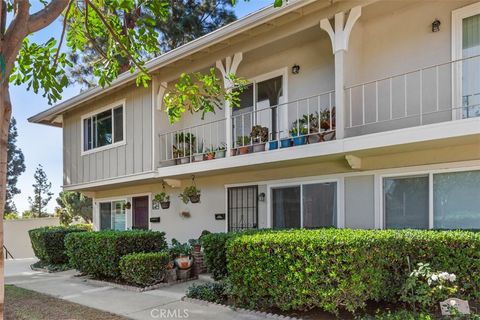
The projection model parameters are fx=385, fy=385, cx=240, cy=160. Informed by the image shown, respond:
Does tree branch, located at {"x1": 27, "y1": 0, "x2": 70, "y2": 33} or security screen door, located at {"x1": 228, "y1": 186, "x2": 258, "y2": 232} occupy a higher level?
tree branch, located at {"x1": 27, "y1": 0, "x2": 70, "y2": 33}

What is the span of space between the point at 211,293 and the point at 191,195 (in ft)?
12.7

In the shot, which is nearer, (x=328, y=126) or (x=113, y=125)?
(x=328, y=126)

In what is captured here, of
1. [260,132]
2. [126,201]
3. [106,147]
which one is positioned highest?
[260,132]

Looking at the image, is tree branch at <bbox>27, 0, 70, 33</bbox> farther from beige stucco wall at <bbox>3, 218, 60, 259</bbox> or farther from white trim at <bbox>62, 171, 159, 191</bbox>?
beige stucco wall at <bbox>3, 218, 60, 259</bbox>

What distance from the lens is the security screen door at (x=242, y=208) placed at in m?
9.48

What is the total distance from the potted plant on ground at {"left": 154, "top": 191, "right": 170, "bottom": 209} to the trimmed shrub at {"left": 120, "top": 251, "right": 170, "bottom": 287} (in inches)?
111

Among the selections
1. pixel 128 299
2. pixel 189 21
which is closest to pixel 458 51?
pixel 128 299

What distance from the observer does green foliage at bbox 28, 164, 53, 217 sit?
3431cm

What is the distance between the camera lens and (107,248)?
29.7ft

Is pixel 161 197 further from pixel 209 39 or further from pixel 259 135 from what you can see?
pixel 209 39

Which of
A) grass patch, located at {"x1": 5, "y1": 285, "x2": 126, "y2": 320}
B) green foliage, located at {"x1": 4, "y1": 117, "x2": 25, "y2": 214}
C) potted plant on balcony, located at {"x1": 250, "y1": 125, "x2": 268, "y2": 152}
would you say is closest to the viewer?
grass patch, located at {"x1": 5, "y1": 285, "x2": 126, "y2": 320}

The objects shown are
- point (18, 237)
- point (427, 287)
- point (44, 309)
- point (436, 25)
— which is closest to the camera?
point (427, 287)

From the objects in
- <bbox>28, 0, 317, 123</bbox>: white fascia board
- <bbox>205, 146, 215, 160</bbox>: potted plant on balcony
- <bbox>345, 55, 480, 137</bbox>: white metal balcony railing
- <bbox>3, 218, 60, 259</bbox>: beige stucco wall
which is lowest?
<bbox>3, 218, 60, 259</bbox>: beige stucco wall

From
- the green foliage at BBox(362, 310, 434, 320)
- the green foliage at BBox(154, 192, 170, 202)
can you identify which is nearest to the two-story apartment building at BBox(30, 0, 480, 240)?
the green foliage at BBox(154, 192, 170, 202)
